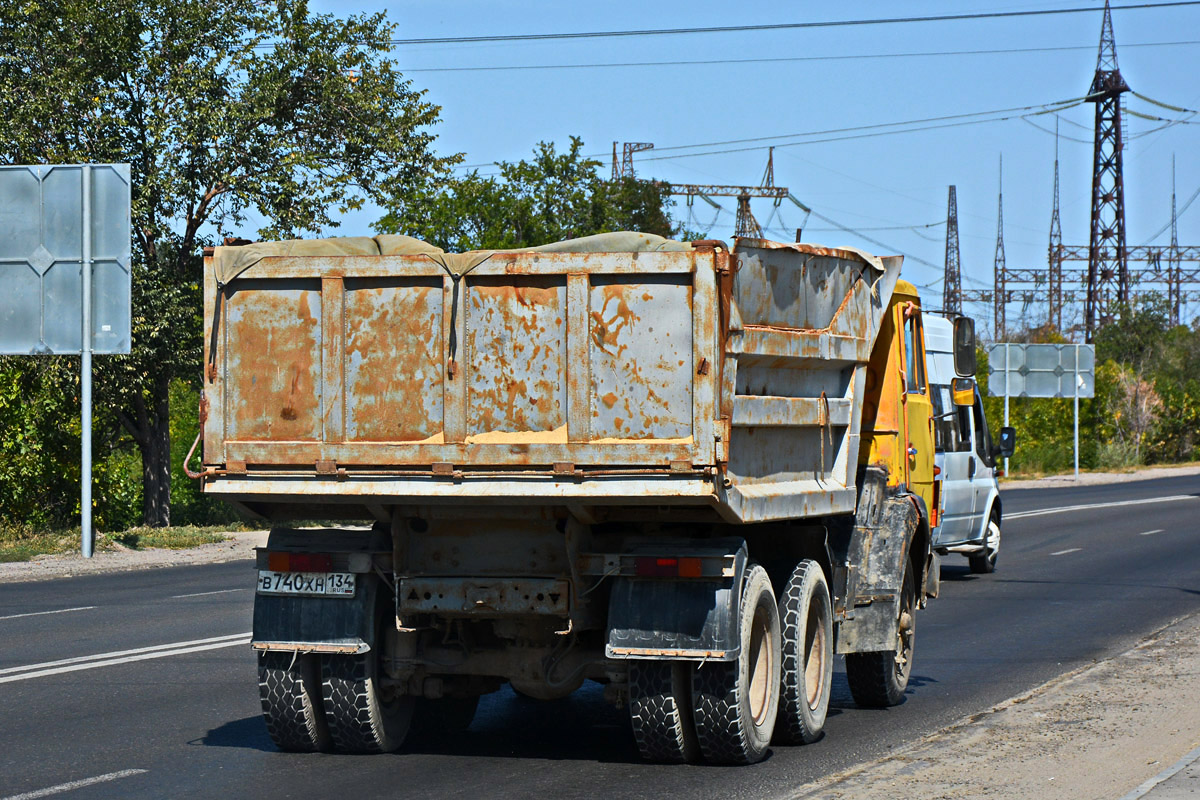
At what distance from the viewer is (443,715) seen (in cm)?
891

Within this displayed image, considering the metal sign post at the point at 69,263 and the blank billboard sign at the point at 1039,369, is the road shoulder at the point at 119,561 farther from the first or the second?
the blank billboard sign at the point at 1039,369

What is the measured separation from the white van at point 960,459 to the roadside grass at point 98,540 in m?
13.2

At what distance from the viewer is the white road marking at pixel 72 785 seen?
6992 mm

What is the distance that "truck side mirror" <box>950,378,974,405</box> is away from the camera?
38.3 ft

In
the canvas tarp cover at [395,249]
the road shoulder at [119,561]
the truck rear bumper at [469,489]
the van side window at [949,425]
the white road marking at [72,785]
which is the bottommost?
the road shoulder at [119,561]

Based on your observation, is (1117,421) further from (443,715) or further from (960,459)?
(443,715)

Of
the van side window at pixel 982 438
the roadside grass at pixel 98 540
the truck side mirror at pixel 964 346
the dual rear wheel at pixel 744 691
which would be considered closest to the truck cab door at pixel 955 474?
the van side window at pixel 982 438

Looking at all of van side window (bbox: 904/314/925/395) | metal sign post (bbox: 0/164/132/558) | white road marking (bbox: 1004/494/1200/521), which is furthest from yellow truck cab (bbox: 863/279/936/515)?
white road marking (bbox: 1004/494/1200/521)

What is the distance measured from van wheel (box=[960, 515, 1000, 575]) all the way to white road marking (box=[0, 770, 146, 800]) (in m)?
13.5

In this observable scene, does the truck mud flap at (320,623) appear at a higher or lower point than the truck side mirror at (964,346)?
lower

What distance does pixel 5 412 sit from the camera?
26.4 meters

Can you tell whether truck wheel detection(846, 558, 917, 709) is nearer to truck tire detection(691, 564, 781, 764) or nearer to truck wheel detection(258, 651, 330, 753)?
truck tire detection(691, 564, 781, 764)

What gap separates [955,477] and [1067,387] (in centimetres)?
3104

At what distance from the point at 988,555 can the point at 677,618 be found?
13062 millimetres
